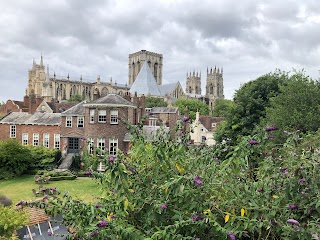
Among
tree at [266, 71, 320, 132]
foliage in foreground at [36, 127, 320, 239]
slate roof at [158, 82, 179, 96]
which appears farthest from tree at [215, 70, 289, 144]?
slate roof at [158, 82, 179, 96]

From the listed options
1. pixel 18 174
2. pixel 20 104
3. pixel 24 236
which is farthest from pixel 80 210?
pixel 20 104

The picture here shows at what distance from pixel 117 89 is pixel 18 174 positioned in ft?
349

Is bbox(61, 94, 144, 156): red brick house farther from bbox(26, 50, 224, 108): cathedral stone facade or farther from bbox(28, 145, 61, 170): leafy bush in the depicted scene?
bbox(26, 50, 224, 108): cathedral stone facade

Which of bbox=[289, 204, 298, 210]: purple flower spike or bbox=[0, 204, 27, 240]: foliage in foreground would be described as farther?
bbox=[0, 204, 27, 240]: foliage in foreground

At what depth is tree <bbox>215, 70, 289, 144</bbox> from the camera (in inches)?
1348

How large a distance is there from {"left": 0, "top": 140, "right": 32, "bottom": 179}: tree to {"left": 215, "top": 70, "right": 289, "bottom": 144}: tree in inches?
817

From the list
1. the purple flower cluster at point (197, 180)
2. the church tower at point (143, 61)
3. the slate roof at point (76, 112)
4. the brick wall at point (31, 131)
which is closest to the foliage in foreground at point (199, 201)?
the purple flower cluster at point (197, 180)

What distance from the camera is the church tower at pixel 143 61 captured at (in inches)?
6364

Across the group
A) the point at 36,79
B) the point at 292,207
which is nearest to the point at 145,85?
the point at 36,79

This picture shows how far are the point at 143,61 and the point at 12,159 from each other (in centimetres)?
13256

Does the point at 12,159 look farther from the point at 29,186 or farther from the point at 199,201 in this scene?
the point at 199,201

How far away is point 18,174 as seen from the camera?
112ft

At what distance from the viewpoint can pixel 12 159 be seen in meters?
33.4

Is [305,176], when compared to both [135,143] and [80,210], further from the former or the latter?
[80,210]
